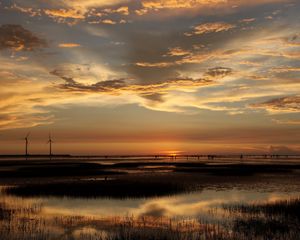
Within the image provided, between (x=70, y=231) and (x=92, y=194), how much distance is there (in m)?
16.1

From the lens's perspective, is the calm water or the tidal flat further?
the calm water

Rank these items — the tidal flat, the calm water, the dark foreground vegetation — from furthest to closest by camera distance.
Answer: the calm water → the tidal flat → the dark foreground vegetation

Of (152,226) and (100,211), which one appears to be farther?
(100,211)

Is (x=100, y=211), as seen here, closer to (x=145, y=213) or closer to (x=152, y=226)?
(x=145, y=213)

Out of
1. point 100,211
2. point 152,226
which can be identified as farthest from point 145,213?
point 152,226

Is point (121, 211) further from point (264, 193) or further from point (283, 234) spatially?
point (264, 193)

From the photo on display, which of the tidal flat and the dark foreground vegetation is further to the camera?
the tidal flat

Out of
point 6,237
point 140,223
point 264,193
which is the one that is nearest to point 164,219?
point 140,223

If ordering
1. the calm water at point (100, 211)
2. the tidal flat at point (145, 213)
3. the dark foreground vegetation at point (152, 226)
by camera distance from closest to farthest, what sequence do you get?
1. the dark foreground vegetation at point (152, 226)
2. the tidal flat at point (145, 213)
3. the calm water at point (100, 211)

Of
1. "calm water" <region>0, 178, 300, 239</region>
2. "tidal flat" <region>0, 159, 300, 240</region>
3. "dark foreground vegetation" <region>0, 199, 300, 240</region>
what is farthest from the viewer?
"calm water" <region>0, 178, 300, 239</region>

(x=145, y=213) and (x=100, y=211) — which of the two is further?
(x=100, y=211)

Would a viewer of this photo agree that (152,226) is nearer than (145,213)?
Yes

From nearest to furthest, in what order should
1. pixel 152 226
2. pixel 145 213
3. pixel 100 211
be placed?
pixel 152 226, pixel 145 213, pixel 100 211

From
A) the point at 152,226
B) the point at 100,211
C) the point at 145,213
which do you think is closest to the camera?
the point at 152,226
